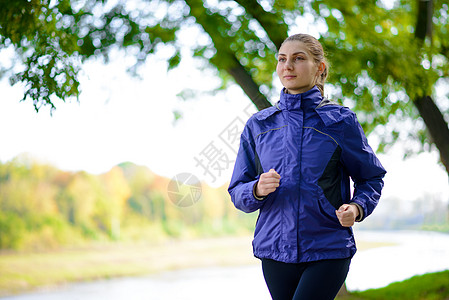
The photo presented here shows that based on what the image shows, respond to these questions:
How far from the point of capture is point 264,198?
1471 millimetres

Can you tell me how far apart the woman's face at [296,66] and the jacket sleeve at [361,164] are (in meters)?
0.20

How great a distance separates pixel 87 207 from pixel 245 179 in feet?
44.7

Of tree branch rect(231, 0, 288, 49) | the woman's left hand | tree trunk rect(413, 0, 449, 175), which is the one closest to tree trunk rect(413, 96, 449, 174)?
tree trunk rect(413, 0, 449, 175)

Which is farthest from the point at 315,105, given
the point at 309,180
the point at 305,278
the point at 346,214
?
the point at 305,278

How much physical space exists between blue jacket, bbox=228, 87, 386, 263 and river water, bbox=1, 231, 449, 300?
24.5 ft

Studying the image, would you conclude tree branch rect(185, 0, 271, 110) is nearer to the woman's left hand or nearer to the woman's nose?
the woman's nose

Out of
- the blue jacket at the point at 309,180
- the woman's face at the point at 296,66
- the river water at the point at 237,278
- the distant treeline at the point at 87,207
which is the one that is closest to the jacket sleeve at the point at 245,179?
the blue jacket at the point at 309,180

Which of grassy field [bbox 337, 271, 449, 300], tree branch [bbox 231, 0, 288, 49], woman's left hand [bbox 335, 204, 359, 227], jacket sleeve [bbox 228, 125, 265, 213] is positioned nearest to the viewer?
woman's left hand [bbox 335, 204, 359, 227]

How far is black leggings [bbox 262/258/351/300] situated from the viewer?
4.62ft

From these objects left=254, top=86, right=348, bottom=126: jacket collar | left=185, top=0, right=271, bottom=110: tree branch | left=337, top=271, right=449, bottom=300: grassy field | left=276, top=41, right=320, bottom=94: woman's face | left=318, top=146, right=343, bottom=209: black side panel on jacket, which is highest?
left=185, top=0, right=271, bottom=110: tree branch

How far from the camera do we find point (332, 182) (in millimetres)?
1455

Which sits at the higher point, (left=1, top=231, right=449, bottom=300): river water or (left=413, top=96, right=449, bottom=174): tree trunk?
(left=413, top=96, right=449, bottom=174): tree trunk

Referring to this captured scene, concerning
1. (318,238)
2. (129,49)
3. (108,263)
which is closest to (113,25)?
(129,49)

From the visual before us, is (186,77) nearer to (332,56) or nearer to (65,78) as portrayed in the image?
(332,56)
